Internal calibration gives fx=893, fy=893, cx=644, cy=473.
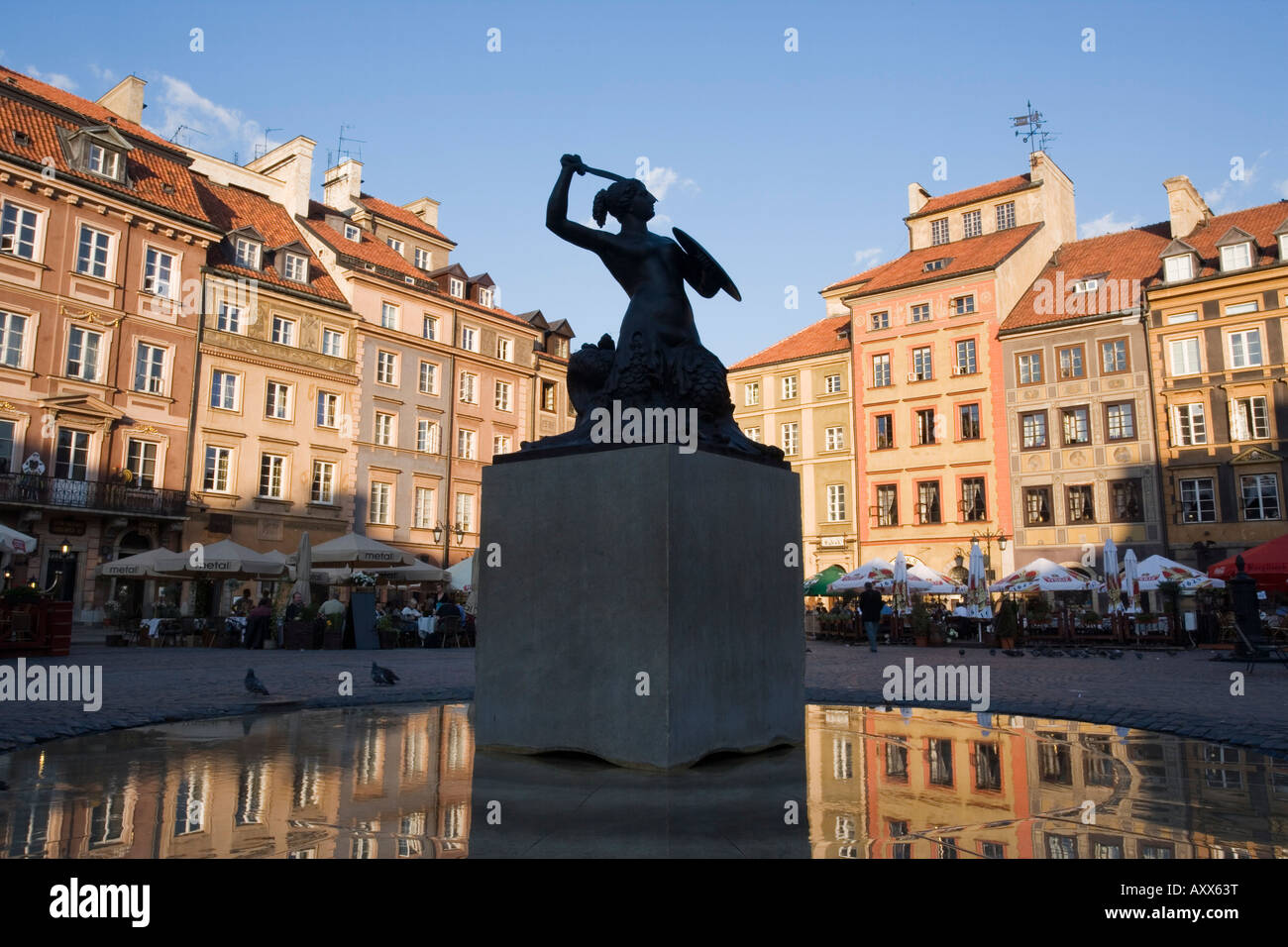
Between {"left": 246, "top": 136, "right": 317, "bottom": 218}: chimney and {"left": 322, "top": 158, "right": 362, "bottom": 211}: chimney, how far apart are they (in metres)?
2.42

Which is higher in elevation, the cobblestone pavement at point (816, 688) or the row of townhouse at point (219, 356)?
the row of townhouse at point (219, 356)

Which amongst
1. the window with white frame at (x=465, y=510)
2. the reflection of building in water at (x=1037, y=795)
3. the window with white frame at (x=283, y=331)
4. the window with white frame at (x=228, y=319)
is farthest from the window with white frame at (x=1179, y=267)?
the window with white frame at (x=228, y=319)

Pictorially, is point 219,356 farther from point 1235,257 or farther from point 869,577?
point 1235,257

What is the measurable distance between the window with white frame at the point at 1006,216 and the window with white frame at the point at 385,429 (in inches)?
1190

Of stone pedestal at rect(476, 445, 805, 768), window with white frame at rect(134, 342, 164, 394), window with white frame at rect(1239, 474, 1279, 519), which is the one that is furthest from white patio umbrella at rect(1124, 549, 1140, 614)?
window with white frame at rect(134, 342, 164, 394)

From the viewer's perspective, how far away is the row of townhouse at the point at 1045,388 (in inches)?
1334

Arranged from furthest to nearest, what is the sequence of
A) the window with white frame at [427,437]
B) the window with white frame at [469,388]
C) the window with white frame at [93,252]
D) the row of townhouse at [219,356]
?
the window with white frame at [469,388] → the window with white frame at [427,437] → the window with white frame at [93,252] → the row of townhouse at [219,356]

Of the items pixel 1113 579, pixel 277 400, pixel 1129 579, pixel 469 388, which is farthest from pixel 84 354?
pixel 1129 579

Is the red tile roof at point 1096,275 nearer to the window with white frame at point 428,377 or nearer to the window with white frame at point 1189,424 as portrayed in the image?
the window with white frame at point 1189,424

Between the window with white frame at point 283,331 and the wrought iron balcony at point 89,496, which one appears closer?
the wrought iron balcony at point 89,496

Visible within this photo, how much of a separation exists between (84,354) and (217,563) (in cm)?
1107

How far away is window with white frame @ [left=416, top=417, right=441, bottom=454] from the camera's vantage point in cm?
4025

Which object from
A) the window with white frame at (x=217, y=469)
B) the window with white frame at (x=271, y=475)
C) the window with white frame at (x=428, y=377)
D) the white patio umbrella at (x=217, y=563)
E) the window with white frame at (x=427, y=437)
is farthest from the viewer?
the window with white frame at (x=428, y=377)

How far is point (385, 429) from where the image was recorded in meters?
38.9
